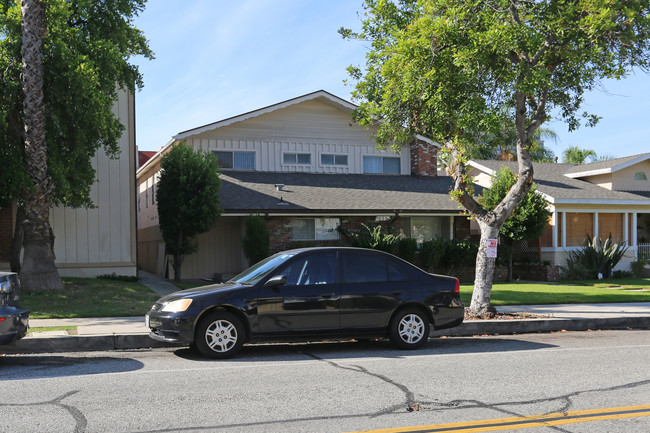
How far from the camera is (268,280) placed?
9148 millimetres

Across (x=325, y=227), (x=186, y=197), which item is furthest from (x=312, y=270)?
(x=325, y=227)

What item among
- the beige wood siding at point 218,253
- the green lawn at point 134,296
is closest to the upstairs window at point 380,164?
the beige wood siding at point 218,253

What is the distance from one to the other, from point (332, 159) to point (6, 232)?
40.2ft

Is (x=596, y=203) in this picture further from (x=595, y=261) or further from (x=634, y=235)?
(x=634, y=235)

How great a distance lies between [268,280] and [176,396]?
9.17 feet

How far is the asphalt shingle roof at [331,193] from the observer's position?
2105 cm

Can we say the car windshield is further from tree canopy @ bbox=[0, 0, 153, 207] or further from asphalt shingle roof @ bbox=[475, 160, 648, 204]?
asphalt shingle roof @ bbox=[475, 160, 648, 204]

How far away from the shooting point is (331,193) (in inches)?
904

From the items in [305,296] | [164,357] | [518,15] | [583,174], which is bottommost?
[164,357]

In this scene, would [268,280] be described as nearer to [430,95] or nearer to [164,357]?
[164,357]

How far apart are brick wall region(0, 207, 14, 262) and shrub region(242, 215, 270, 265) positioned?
7003 millimetres

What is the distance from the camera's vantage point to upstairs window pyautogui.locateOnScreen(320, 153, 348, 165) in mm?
25469

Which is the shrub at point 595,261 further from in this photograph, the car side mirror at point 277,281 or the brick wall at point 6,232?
the brick wall at point 6,232

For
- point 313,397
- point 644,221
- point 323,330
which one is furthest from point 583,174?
point 313,397
